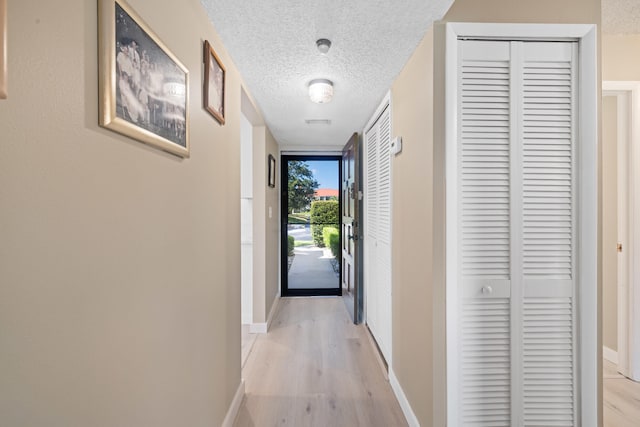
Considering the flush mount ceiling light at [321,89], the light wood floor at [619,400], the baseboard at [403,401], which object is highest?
the flush mount ceiling light at [321,89]

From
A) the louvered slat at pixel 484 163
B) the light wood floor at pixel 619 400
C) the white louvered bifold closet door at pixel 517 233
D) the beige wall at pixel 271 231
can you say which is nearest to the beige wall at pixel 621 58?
the white louvered bifold closet door at pixel 517 233

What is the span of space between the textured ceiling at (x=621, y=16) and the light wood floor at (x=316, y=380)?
2.72 meters

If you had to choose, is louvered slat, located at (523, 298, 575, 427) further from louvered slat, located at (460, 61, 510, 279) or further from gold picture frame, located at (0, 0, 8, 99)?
gold picture frame, located at (0, 0, 8, 99)

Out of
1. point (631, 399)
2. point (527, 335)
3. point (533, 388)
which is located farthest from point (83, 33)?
point (631, 399)

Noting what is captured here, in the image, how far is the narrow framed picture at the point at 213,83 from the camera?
137 centimetres

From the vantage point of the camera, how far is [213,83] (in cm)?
147

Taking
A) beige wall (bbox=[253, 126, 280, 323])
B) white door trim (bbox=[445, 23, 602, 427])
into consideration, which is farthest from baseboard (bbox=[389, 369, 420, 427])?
beige wall (bbox=[253, 126, 280, 323])

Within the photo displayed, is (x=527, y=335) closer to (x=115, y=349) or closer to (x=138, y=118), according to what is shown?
(x=115, y=349)

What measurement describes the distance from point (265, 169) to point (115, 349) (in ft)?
8.46

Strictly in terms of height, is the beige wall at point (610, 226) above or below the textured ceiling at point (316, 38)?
below

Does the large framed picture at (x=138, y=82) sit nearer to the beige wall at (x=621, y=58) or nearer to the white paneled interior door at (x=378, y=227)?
the white paneled interior door at (x=378, y=227)

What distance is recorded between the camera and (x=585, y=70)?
1.48 m

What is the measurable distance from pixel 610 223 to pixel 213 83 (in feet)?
10.5

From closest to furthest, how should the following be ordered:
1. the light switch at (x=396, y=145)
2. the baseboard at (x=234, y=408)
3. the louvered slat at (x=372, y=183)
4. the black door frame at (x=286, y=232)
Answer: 1. the baseboard at (x=234, y=408)
2. the light switch at (x=396, y=145)
3. the louvered slat at (x=372, y=183)
4. the black door frame at (x=286, y=232)
